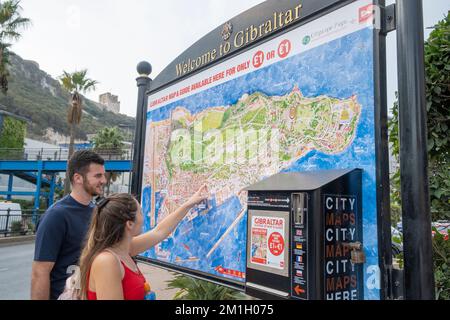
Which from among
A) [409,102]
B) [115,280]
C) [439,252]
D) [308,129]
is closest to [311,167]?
[308,129]

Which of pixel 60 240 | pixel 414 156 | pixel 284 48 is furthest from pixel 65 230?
pixel 414 156

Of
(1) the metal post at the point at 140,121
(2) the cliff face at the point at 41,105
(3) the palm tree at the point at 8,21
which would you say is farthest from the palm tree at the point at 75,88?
(2) the cliff face at the point at 41,105

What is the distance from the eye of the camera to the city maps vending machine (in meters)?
1.88

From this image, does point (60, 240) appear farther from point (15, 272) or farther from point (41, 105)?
point (41, 105)

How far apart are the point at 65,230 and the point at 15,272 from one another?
25.8 feet

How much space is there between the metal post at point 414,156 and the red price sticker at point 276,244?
0.63m

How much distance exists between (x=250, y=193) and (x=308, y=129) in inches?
24.0

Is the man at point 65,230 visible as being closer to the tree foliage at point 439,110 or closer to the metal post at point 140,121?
the metal post at point 140,121

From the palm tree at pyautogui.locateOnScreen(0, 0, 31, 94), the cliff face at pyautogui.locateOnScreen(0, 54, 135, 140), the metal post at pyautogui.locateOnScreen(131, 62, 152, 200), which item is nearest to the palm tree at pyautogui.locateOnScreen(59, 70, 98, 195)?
the palm tree at pyautogui.locateOnScreen(0, 0, 31, 94)

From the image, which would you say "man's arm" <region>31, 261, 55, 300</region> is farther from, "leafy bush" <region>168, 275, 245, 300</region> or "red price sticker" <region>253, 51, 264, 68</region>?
"leafy bush" <region>168, 275, 245, 300</region>

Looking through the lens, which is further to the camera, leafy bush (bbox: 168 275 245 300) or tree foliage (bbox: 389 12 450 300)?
leafy bush (bbox: 168 275 245 300)

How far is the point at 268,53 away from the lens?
2.93 m

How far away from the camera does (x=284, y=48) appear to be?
109 inches

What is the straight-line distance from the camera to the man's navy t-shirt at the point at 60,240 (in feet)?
8.36
